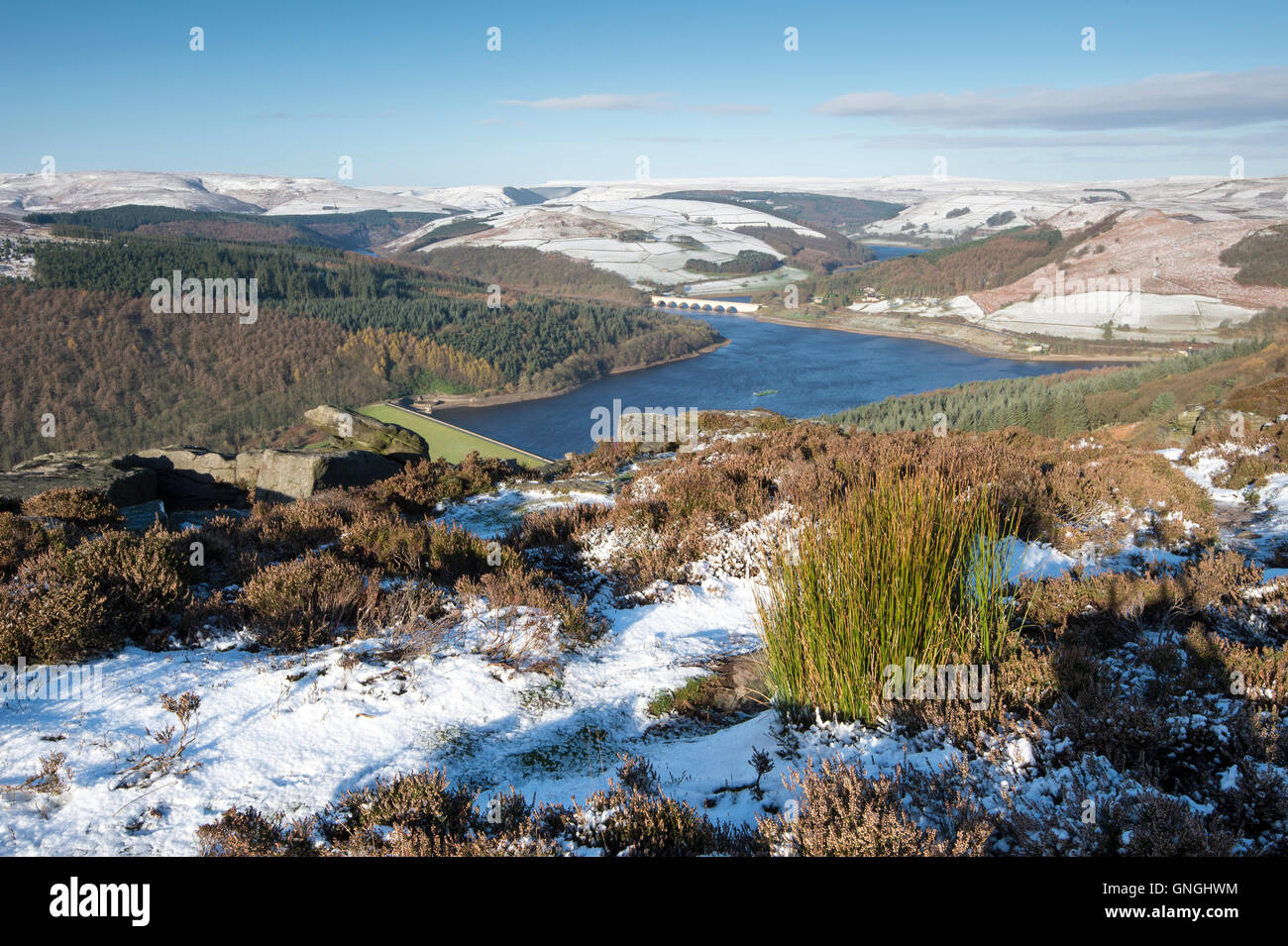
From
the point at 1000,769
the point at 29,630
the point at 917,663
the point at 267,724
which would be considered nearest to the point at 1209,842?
the point at 1000,769

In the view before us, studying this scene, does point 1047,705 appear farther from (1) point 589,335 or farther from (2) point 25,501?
(1) point 589,335

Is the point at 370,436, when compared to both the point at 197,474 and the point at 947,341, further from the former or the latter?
the point at 947,341

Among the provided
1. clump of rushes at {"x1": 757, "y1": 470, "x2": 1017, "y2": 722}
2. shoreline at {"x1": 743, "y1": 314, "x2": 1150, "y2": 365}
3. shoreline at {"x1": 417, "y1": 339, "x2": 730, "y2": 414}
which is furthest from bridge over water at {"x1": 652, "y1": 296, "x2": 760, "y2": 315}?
clump of rushes at {"x1": 757, "y1": 470, "x2": 1017, "y2": 722}

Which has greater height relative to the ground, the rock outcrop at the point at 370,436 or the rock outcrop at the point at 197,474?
the rock outcrop at the point at 370,436

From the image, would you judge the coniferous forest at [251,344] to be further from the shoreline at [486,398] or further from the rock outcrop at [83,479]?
the rock outcrop at [83,479]

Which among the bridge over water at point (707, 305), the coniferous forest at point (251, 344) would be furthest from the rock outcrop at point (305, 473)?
the bridge over water at point (707, 305)

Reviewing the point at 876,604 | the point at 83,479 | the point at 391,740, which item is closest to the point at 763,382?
the point at 83,479
